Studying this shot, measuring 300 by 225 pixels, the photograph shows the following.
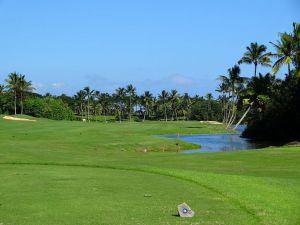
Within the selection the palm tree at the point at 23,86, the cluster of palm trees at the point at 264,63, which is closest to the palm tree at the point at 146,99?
the palm tree at the point at 23,86

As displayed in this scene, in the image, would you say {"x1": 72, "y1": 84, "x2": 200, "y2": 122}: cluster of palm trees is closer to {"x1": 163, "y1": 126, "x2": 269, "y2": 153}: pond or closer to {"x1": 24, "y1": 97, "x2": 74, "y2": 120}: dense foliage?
{"x1": 24, "y1": 97, "x2": 74, "y2": 120}: dense foliage

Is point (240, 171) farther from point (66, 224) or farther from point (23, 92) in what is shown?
point (23, 92)

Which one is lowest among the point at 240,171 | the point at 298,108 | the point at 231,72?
the point at 240,171

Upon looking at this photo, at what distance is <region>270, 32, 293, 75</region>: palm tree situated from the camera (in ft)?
209

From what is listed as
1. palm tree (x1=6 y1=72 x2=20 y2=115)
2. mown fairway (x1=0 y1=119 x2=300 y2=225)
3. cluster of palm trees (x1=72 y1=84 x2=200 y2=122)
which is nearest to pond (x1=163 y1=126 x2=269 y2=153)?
mown fairway (x1=0 y1=119 x2=300 y2=225)

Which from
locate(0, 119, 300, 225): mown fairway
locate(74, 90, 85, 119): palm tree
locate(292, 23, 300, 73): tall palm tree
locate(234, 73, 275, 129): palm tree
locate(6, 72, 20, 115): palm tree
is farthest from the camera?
locate(74, 90, 85, 119): palm tree

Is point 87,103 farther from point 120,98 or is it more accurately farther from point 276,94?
point 276,94

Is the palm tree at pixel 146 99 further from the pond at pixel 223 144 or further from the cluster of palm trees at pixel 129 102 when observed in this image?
the pond at pixel 223 144

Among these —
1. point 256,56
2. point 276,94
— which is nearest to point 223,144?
point 276,94

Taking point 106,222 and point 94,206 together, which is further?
point 94,206

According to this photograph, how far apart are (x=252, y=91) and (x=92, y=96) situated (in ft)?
370

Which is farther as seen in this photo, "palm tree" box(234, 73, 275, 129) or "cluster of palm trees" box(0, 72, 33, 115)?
"cluster of palm trees" box(0, 72, 33, 115)

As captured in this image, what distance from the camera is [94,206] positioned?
11.6m

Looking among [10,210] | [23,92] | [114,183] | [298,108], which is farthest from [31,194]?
[23,92]
